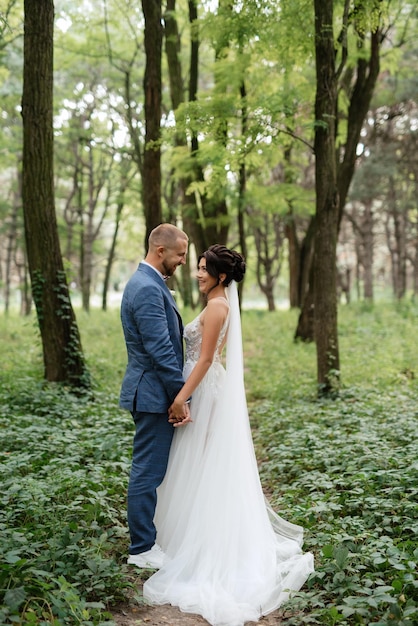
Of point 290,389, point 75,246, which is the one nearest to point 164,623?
point 290,389

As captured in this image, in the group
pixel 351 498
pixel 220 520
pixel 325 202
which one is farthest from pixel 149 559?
pixel 325 202

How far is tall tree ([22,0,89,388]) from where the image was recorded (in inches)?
347

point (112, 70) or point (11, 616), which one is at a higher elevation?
point (112, 70)

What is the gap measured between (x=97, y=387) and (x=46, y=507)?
17.1ft

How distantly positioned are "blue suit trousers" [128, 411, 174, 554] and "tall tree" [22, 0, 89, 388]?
5157 millimetres

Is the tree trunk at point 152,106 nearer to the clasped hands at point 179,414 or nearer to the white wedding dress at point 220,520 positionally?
the white wedding dress at point 220,520

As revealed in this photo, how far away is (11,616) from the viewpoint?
3293 millimetres

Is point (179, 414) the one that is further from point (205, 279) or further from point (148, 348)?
point (205, 279)

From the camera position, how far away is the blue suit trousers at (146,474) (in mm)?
4660

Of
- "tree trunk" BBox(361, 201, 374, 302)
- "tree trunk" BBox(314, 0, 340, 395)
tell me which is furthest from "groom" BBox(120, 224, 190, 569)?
"tree trunk" BBox(361, 201, 374, 302)

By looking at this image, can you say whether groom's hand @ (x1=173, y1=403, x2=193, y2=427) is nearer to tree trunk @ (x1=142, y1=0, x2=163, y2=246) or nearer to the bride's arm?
the bride's arm

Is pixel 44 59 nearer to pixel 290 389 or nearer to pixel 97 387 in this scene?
pixel 97 387

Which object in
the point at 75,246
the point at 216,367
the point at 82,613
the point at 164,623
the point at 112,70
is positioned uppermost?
the point at 112,70

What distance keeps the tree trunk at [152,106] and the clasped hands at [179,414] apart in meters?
6.58
